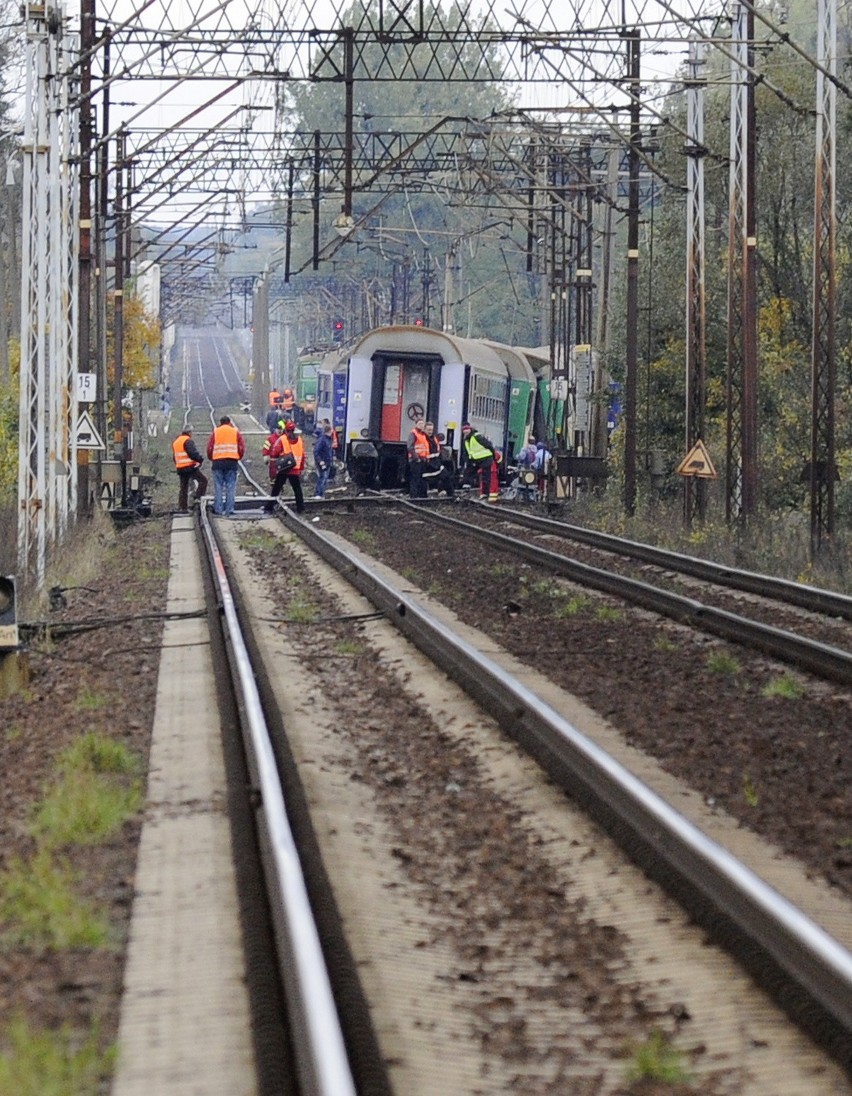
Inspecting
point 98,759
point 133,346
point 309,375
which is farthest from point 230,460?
point 309,375

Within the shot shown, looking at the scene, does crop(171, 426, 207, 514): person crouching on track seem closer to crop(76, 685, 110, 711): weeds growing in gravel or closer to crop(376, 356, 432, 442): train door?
crop(376, 356, 432, 442): train door

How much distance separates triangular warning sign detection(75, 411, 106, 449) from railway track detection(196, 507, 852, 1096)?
18.0m

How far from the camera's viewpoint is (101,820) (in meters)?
7.67

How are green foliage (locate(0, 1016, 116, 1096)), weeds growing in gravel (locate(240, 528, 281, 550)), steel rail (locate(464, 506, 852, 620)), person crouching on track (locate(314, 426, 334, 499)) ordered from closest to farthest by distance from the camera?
green foliage (locate(0, 1016, 116, 1096)) → steel rail (locate(464, 506, 852, 620)) → weeds growing in gravel (locate(240, 528, 281, 550)) → person crouching on track (locate(314, 426, 334, 499))

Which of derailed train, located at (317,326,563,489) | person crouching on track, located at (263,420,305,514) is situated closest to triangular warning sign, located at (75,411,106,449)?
person crouching on track, located at (263,420,305,514)

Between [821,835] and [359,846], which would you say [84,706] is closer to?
[359,846]

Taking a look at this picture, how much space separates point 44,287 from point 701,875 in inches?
746

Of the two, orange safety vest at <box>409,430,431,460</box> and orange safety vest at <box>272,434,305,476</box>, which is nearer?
orange safety vest at <box>272,434,305,476</box>

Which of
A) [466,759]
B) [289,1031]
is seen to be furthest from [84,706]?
[289,1031]

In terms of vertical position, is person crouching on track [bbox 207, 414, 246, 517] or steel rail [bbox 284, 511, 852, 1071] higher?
person crouching on track [bbox 207, 414, 246, 517]

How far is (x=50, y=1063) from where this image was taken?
4641 millimetres

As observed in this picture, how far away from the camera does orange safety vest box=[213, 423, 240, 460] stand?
95.9 feet

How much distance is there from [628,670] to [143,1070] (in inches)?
319

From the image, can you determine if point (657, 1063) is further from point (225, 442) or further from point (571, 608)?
point (225, 442)
